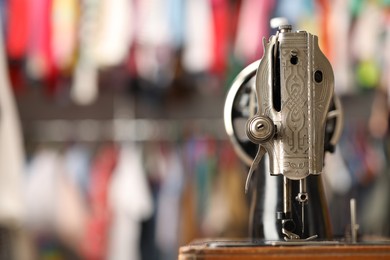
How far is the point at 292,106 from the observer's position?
1.54m

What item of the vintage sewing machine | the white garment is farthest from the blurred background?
the vintage sewing machine

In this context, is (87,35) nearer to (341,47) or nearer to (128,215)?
(128,215)

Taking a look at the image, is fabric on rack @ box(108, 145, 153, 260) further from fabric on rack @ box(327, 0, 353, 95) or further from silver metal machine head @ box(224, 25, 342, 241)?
silver metal machine head @ box(224, 25, 342, 241)

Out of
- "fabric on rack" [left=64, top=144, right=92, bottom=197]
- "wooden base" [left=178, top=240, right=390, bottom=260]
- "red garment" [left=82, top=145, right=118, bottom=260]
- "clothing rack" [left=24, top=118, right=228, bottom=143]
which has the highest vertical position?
"clothing rack" [left=24, top=118, right=228, bottom=143]

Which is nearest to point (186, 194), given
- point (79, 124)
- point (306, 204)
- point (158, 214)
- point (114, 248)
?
point (158, 214)

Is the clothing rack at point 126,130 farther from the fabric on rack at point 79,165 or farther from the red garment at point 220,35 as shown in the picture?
the red garment at point 220,35

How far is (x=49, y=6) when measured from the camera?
4406 millimetres

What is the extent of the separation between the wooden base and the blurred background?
2.83 m

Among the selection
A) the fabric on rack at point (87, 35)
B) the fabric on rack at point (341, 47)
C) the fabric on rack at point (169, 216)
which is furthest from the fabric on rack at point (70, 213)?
the fabric on rack at point (341, 47)

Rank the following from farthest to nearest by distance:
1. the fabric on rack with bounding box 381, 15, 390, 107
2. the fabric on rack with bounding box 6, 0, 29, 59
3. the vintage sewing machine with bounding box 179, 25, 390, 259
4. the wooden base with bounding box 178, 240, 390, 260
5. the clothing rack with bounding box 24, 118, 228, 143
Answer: the clothing rack with bounding box 24, 118, 228, 143, the fabric on rack with bounding box 6, 0, 29, 59, the fabric on rack with bounding box 381, 15, 390, 107, the vintage sewing machine with bounding box 179, 25, 390, 259, the wooden base with bounding box 178, 240, 390, 260

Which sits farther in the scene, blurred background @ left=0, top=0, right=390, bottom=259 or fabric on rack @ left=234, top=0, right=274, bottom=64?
fabric on rack @ left=234, top=0, right=274, bottom=64

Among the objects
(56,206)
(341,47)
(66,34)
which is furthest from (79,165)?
(341,47)

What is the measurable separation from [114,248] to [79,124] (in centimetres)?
91

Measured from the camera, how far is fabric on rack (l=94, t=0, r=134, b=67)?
14.2ft
